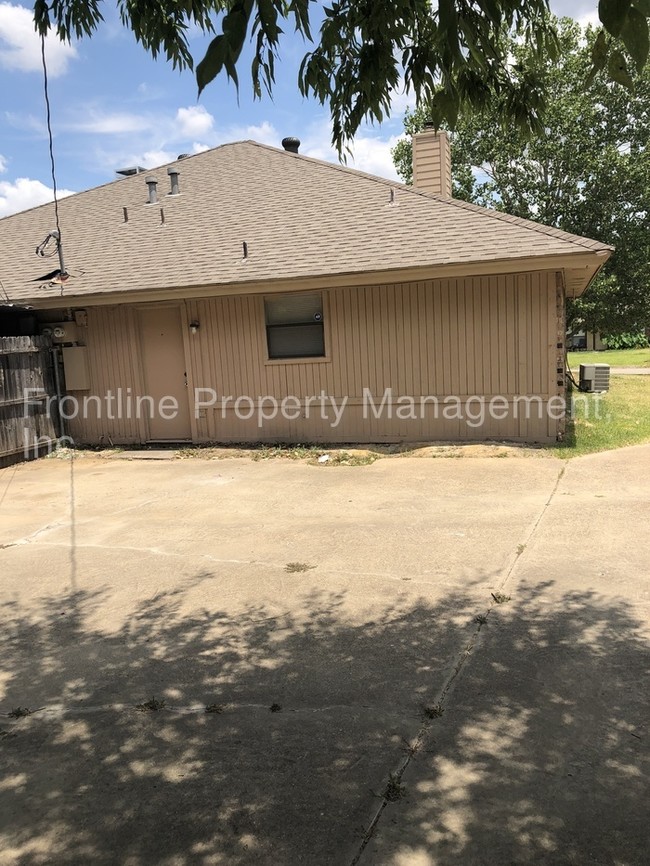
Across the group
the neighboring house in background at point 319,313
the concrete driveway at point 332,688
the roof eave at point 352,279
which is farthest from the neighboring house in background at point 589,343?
the concrete driveway at point 332,688

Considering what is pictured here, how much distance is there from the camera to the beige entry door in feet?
38.9

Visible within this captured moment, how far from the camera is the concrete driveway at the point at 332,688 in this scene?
242 centimetres

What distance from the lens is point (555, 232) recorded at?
9.98 m

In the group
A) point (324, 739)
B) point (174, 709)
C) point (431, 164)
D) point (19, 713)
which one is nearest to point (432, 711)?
point (324, 739)

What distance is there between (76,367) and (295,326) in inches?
160

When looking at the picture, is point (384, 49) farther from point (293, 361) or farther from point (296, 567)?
point (293, 361)

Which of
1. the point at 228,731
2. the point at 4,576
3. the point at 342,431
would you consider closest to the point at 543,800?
the point at 228,731

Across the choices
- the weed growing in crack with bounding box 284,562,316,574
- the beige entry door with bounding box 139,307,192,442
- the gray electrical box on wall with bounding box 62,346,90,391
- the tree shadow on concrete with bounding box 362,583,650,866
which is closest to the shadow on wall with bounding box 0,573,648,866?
the tree shadow on concrete with bounding box 362,583,650,866

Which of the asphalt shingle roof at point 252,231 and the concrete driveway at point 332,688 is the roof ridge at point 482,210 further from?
the concrete driveway at point 332,688

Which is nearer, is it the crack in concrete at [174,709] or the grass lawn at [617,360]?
the crack in concrete at [174,709]

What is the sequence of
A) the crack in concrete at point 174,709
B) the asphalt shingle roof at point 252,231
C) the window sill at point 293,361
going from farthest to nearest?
the window sill at point 293,361, the asphalt shingle roof at point 252,231, the crack in concrete at point 174,709

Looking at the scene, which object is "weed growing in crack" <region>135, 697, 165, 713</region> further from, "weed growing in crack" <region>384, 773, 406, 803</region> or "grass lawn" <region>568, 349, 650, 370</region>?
"grass lawn" <region>568, 349, 650, 370</region>

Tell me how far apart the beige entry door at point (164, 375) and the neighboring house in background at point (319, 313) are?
0.08 ft

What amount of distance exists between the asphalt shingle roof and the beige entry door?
81cm
